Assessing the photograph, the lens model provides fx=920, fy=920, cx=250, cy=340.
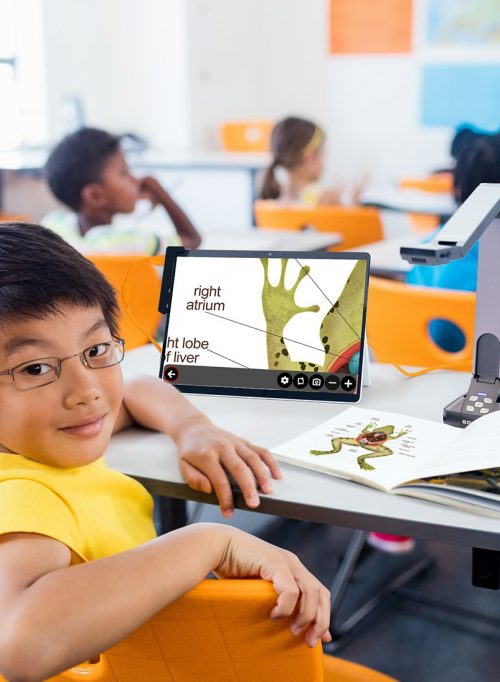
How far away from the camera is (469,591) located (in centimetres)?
220

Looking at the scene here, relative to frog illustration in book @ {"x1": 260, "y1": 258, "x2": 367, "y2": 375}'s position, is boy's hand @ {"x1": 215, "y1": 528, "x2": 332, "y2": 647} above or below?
below

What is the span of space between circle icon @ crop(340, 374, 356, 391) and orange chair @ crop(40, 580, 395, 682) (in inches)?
24.6

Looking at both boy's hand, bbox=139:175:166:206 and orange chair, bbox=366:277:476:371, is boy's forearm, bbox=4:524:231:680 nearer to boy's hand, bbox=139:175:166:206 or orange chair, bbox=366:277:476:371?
orange chair, bbox=366:277:476:371

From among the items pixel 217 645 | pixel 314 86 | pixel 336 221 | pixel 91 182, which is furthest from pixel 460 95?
pixel 217 645

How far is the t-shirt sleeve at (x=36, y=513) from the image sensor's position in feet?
2.83

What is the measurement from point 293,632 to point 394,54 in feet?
22.3

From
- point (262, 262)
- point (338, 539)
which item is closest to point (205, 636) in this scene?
point (262, 262)

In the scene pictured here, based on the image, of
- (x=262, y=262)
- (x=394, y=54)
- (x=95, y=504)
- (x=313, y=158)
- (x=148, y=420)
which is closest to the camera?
(x=95, y=504)

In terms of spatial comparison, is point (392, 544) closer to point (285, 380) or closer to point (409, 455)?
point (285, 380)

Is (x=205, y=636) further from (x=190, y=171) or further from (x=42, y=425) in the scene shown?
(x=190, y=171)

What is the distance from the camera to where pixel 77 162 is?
3.33 metres

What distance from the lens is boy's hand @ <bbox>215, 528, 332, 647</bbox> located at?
2.72 feet

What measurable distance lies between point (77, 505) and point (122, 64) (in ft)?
21.2

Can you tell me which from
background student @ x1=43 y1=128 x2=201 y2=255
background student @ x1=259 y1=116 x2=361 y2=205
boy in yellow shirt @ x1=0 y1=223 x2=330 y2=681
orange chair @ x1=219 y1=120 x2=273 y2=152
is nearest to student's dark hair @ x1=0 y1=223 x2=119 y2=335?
boy in yellow shirt @ x1=0 y1=223 x2=330 y2=681
